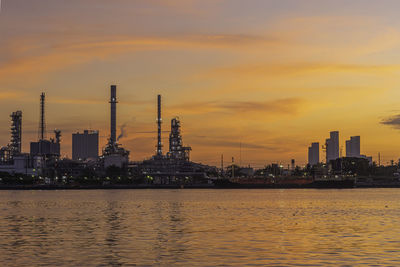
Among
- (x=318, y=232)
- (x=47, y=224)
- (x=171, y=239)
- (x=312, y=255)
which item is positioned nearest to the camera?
(x=312, y=255)

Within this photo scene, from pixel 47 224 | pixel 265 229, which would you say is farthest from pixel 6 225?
pixel 265 229

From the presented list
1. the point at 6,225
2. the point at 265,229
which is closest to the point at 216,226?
the point at 265,229

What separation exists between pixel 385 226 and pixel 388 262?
29.2 meters

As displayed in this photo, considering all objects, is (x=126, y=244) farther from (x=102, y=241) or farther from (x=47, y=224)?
(x=47, y=224)

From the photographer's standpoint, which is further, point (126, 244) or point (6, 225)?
point (6, 225)

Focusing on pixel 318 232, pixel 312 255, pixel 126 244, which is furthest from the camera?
pixel 318 232

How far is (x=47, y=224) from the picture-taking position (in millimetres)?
72500

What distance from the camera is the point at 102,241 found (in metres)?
52.7

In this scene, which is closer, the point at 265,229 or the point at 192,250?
the point at 192,250

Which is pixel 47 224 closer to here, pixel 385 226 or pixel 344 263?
pixel 385 226

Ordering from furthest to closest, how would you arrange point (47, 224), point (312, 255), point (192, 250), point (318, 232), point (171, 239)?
point (47, 224) → point (318, 232) → point (171, 239) → point (192, 250) → point (312, 255)

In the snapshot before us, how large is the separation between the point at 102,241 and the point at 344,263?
20906 millimetres

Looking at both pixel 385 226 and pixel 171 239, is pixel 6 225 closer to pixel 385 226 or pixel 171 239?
pixel 171 239

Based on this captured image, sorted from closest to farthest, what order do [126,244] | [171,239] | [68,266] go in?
[68,266] < [126,244] < [171,239]
